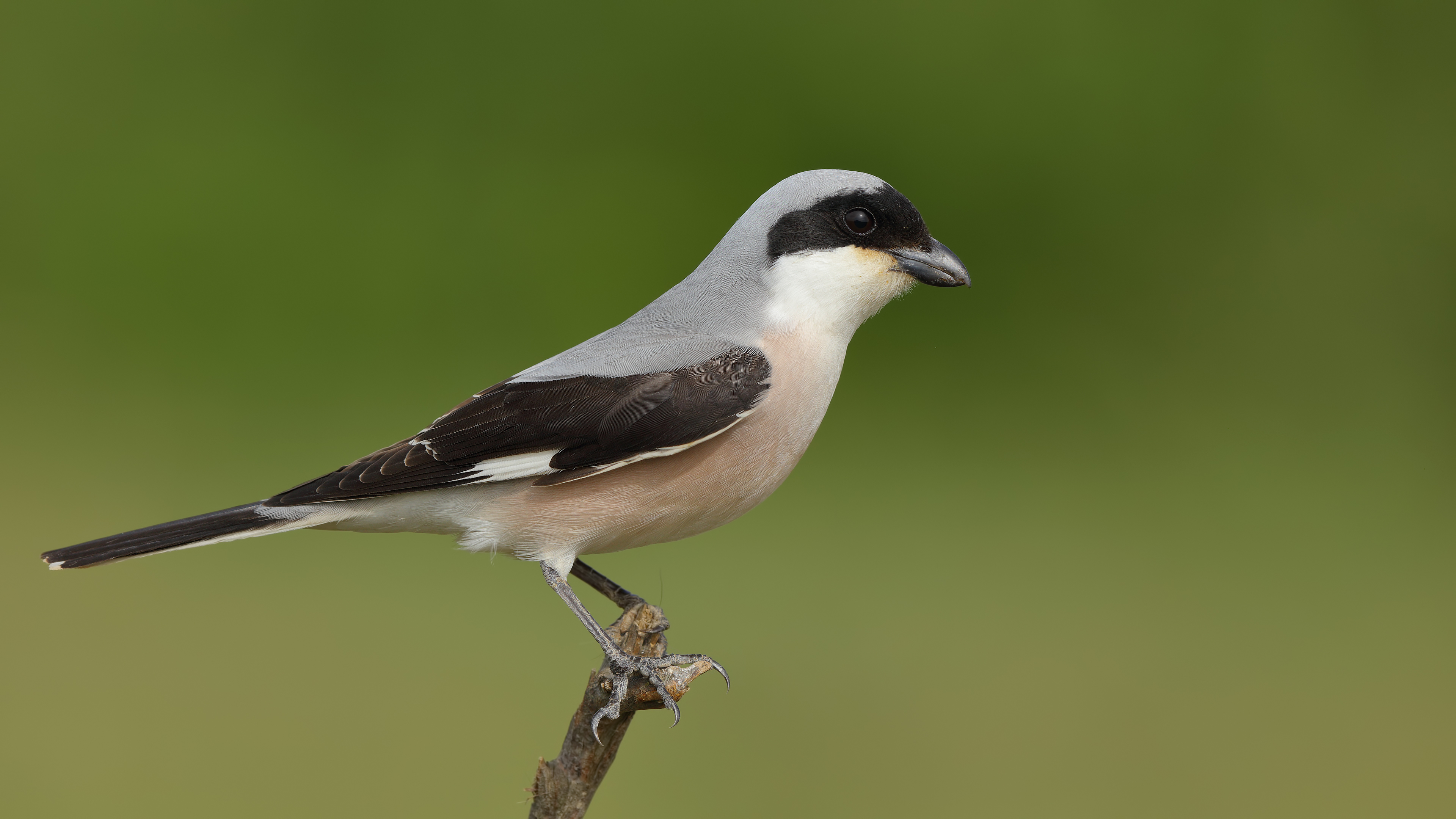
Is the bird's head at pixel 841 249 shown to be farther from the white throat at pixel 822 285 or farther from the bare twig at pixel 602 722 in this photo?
the bare twig at pixel 602 722

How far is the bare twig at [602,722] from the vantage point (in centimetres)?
241

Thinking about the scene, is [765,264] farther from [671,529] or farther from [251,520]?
[251,520]

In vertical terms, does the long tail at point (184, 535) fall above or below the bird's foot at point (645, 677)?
above

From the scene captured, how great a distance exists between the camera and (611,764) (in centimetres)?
253

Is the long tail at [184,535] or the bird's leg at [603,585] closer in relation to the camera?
the long tail at [184,535]

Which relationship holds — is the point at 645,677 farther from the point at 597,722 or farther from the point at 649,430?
the point at 649,430

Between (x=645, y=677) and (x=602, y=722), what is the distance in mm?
155

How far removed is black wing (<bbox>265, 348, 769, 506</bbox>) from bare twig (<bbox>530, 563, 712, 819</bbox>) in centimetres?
39

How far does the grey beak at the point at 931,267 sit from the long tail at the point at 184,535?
4.93 feet

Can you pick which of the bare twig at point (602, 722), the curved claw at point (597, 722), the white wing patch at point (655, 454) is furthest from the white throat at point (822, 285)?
the curved claw at point (597, 722)

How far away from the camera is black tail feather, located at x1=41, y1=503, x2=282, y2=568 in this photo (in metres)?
2.41

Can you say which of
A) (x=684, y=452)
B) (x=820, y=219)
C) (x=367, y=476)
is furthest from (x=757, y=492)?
(x=367, y=476)

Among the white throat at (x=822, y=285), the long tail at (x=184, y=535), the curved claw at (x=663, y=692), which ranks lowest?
Answer: the curved claw at (x=663, y=692)

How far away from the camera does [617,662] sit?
2.39 meters
